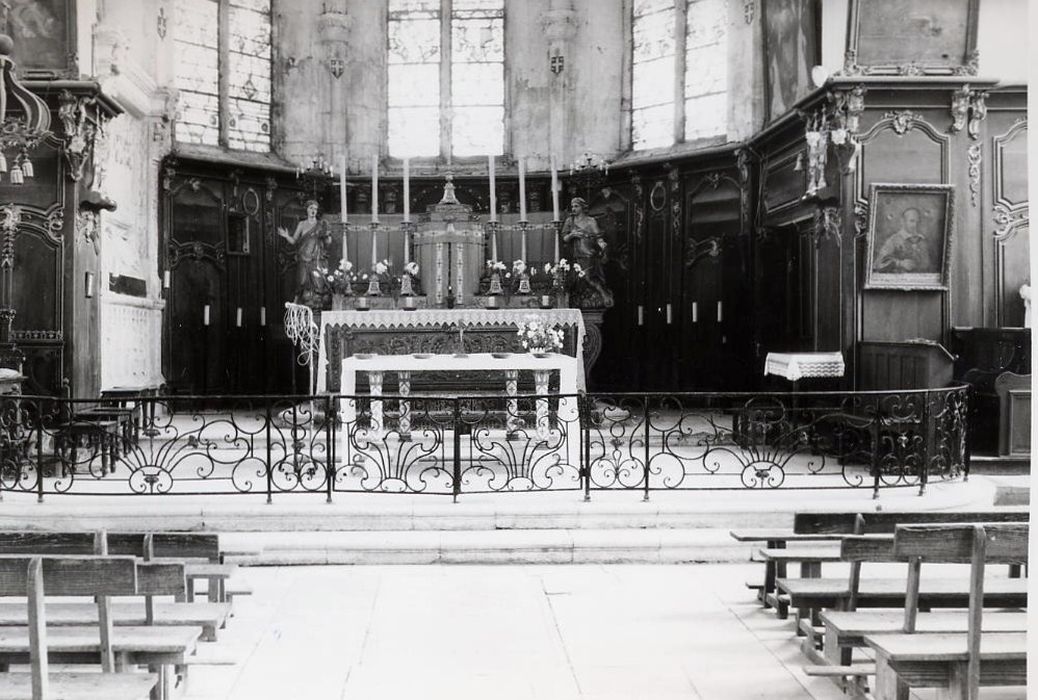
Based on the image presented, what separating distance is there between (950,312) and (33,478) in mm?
8842

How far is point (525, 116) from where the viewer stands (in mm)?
15242

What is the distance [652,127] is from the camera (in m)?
14.8

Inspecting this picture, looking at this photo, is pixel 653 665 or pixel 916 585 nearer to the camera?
pixel 916 585

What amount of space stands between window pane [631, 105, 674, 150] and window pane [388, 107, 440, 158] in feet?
10.2

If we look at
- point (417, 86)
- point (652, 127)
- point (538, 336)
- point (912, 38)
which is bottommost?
point (538, 336)

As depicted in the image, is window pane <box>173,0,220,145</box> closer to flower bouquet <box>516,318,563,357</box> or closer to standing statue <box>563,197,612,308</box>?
standing statue <box>563,197,612,308</box>

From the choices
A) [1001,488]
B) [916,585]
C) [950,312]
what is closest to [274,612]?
[916,585]

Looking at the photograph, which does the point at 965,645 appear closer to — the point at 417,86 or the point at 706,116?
the point at 706,116

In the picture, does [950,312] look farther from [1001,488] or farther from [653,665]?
[653,665]

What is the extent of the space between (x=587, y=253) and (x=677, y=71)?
134 inches

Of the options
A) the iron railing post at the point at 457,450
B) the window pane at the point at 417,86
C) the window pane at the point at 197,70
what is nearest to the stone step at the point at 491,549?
the iron railing post at the point at 457,450

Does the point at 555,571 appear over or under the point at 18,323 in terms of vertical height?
under

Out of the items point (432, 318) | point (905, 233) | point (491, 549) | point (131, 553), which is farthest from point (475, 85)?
point (131, 553)

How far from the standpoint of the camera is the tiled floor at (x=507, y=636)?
4.19 m
